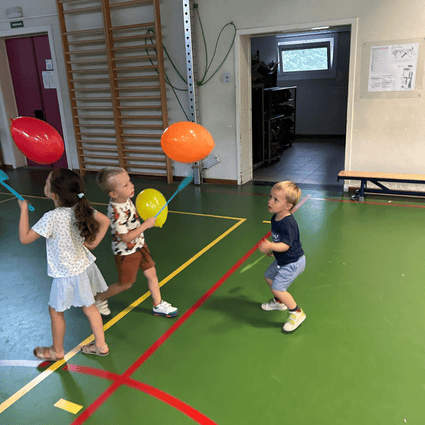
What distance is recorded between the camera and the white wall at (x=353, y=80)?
5.19 metres

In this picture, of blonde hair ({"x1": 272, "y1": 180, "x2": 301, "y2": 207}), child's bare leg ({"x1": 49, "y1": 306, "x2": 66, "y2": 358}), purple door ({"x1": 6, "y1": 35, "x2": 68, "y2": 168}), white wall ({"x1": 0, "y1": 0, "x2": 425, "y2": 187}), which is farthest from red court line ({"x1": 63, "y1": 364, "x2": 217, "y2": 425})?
purple door ({"x1": 6, "y1": 35, "x2": 68, "y2": 168})

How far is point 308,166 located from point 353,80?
2687 millimetres

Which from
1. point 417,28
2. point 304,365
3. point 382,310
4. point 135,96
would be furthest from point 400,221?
point 135,96

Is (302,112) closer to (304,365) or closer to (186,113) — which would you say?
(186,113)

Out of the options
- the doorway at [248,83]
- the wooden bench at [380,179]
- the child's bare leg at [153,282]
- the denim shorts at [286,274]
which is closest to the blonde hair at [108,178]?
the child's bare leg at [153,282]

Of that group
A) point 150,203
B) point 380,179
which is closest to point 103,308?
point 150,203

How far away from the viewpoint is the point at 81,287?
225cm

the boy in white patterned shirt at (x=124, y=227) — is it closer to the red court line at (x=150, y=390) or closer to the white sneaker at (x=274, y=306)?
the red court line at (x=150, y=390)

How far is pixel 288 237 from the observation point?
2467mm

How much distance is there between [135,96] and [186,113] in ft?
3.35

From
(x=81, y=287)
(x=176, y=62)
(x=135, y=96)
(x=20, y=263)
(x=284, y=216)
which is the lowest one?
(x=20, y=263)

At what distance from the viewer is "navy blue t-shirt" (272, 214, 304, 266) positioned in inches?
97.1

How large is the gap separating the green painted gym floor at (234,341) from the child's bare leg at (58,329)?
0.09m

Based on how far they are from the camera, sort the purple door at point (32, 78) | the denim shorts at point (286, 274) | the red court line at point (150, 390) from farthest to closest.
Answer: the purple door at point (32, 78)
the denim shorts at point (286, 274)
the red court line at point (150, 390)
